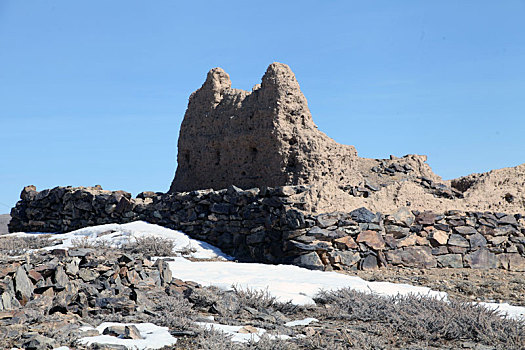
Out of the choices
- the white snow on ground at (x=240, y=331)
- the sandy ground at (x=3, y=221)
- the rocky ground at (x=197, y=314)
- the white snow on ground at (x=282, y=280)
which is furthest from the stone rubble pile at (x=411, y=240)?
the sandy ground at (x=3, y=221)

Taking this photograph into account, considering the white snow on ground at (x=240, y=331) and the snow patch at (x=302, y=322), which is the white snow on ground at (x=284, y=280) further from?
the white snow on ground at (x=240, y=331)

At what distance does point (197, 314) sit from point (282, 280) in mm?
2379

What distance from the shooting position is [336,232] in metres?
10.9

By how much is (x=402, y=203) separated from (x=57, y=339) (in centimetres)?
900

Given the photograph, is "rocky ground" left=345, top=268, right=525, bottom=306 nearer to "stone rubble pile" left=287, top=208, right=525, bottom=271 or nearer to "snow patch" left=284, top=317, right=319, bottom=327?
"stone rubble pile" left=287, top=208, right=525, bottom=271

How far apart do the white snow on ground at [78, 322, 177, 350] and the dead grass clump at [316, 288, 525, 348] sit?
2104 mm

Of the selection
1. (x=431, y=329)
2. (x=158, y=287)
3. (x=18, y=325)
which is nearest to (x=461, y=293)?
(x=431, y=329)

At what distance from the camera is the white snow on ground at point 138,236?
11891mm

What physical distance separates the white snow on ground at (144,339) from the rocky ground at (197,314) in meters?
0.07

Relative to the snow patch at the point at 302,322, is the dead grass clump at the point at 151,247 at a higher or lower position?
higher

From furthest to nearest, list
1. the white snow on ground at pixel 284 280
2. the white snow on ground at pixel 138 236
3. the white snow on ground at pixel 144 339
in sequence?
the white snow on ground at pixel 138 236 → the white snow on ground at pixel 284 280 → the white snow on ground at pixel 144 339

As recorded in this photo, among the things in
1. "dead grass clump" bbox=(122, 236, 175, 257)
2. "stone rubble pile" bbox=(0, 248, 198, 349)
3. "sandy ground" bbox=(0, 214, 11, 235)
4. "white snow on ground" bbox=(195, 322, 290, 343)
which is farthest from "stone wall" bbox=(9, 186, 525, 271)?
"sandy ground" bbox=(0, 214, 11, 235)

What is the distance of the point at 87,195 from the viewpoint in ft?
52.7

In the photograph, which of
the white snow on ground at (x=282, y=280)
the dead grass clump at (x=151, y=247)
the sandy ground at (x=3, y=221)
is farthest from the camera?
the sandy ground at (x=3, y=221)
